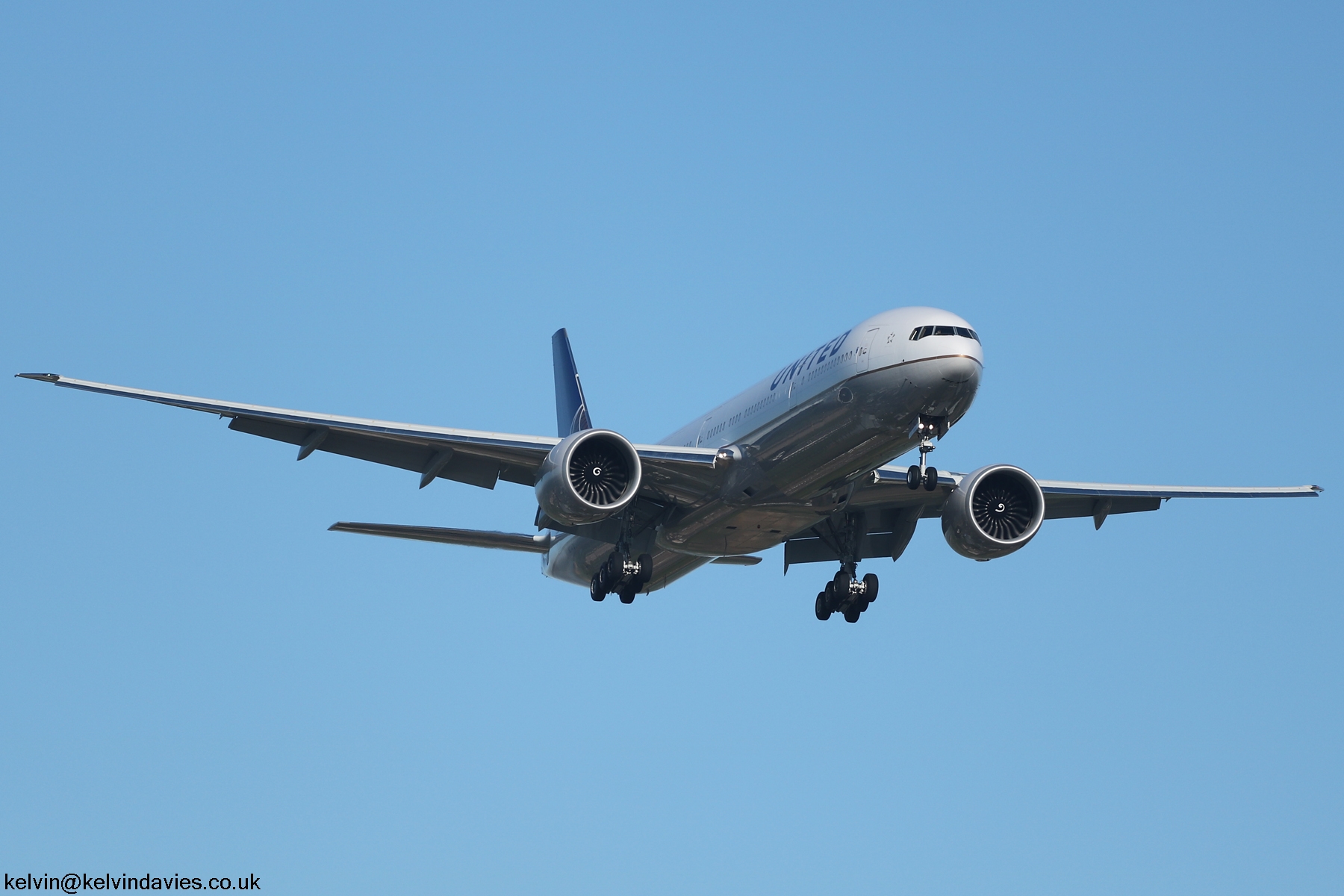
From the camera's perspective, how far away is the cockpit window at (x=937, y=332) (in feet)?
104

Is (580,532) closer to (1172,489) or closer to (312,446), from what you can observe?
(312,446)

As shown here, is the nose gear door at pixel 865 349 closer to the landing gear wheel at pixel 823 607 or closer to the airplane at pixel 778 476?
the airplane at pixel 778 476

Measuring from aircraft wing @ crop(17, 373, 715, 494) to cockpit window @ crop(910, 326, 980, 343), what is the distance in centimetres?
583

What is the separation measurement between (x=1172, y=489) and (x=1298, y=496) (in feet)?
12.0

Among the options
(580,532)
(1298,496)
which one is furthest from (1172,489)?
(580,532)

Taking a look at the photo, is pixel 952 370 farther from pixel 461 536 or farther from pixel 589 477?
pixel 461 536

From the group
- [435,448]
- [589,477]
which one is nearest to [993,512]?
[589,477]

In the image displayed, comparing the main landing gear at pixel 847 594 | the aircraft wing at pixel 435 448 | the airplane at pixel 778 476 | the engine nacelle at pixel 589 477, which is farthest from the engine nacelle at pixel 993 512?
the engine nacelle at pixel 589 477

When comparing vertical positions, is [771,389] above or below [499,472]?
above

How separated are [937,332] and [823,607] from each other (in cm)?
1064

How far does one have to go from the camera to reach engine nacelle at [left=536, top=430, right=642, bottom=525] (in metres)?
34.5

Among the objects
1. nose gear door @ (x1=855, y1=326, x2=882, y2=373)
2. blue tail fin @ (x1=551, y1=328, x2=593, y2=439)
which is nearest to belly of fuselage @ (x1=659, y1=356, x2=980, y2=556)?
nose gear door @ (x1=855, y1=326, x2=882, y2=373)

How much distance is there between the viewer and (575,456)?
35.2 metres

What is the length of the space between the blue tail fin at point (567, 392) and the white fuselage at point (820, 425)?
331 inches
